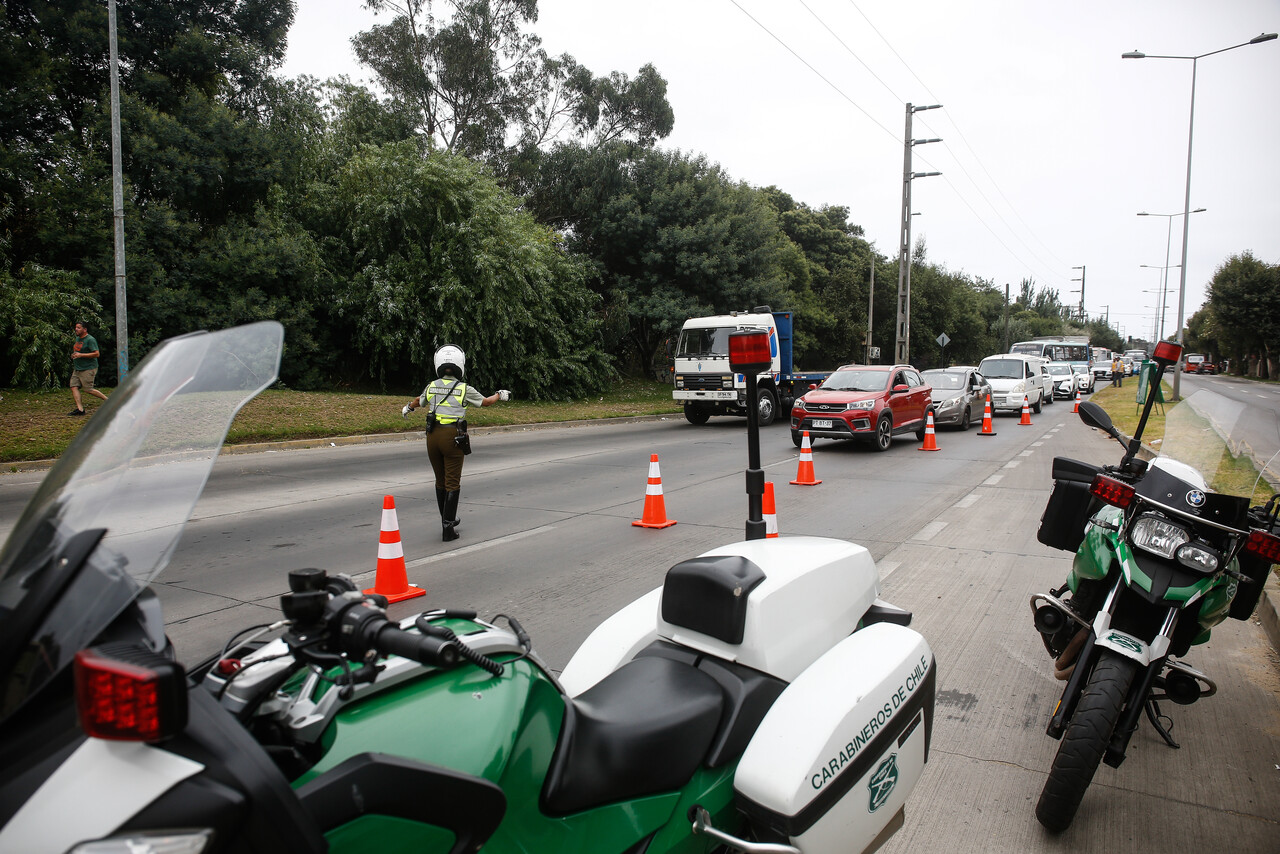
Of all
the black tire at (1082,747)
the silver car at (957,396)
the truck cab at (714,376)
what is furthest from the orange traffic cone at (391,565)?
the silver car at (957,396)

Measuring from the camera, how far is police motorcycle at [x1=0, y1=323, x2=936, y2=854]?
1110 millimetres

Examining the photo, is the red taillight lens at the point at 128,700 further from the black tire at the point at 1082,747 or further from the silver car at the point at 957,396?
the silver car at the point at 957,396

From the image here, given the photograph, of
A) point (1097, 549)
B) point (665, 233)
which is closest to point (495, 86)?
point (665, 233)

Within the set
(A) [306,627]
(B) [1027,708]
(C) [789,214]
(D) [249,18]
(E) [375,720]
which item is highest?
(D) [249,18]

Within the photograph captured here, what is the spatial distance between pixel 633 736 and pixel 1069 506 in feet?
9.38

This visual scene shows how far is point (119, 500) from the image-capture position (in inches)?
59.0

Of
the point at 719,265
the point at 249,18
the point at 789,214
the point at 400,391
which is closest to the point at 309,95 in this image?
the point at 249,18

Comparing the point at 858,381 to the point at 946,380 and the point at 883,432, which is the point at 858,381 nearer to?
the point at 883,432

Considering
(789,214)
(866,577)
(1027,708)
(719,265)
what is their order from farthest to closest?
(789,214), (719,265), (1027,708), (866,577)

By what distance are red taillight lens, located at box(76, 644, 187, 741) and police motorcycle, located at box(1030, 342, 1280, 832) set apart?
2906mm

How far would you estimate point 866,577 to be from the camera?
2.70 metres

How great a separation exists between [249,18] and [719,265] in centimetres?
1801

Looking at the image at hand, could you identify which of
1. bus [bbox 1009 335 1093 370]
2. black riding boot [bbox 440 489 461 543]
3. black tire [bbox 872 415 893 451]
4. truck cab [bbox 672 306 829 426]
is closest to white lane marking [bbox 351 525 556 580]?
black riding boot [bbox 440 489 461 543]

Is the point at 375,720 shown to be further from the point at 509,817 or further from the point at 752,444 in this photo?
the point at 752,444
